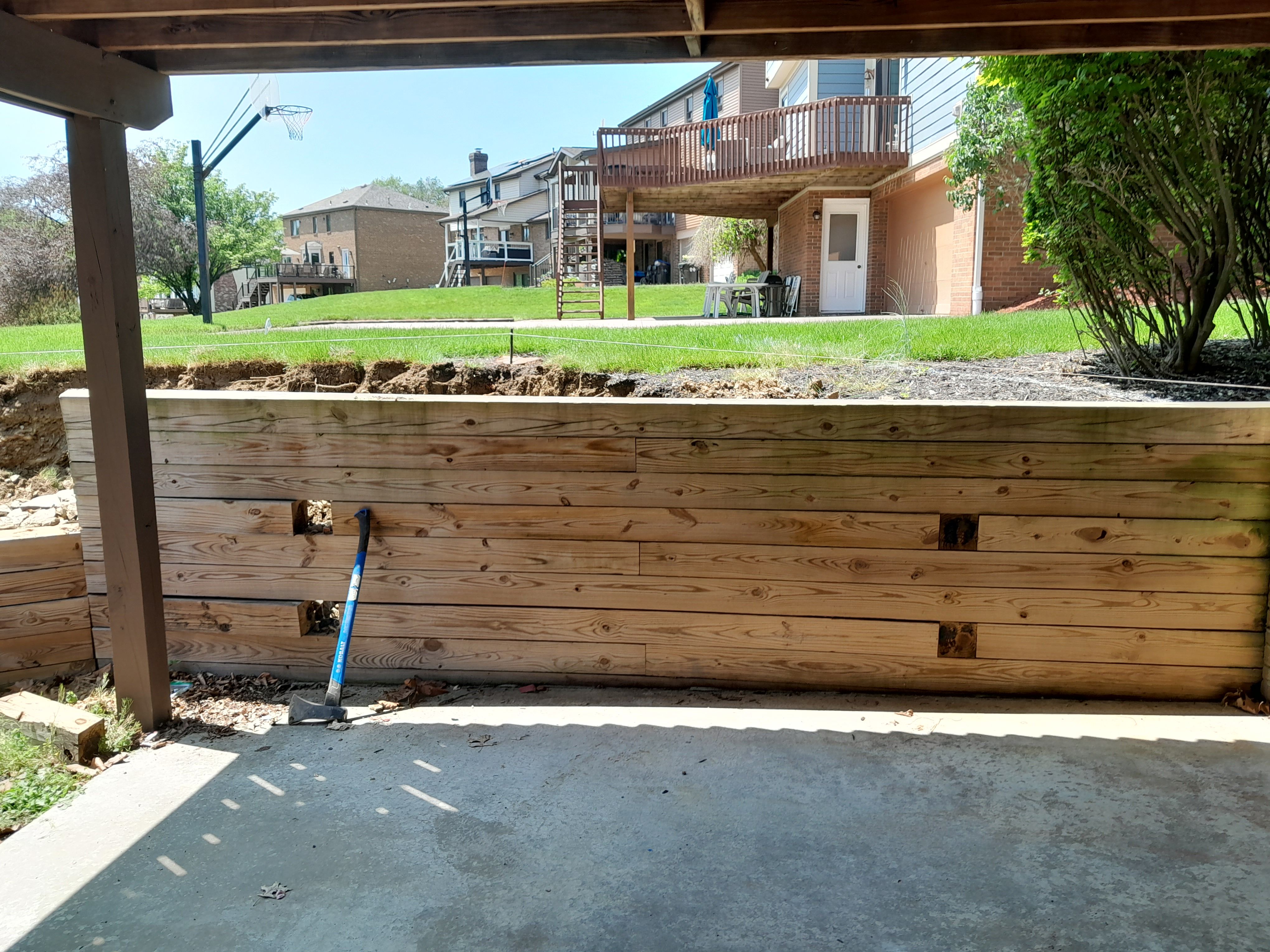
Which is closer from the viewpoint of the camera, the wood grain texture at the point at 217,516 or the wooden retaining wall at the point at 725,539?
the wooden retaining wall at the point at 725,539

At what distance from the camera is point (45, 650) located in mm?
4020

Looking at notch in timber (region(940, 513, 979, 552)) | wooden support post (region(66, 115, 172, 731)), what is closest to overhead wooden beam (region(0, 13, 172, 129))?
wooden support post (region(66, 115, 172, 731))

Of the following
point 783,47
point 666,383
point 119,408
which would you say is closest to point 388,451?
point 119,408

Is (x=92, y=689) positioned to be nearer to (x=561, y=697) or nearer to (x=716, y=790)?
(x=561, y=697)

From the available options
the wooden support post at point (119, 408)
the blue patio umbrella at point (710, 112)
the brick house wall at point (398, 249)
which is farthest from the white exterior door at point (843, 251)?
the brick house wall at point (398, 249)

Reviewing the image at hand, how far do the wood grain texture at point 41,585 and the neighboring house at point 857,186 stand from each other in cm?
1115

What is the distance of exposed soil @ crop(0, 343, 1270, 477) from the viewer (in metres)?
5.33

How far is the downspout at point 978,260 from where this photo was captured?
515 inches

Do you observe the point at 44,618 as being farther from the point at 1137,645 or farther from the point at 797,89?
the point at 797,89

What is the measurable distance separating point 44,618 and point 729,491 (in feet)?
10.3

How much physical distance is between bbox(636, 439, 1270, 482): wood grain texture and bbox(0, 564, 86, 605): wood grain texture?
265 centimetres

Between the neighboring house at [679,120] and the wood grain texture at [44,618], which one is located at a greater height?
the neighboring house at [679,120]

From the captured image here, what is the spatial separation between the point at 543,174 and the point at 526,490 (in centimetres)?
4771

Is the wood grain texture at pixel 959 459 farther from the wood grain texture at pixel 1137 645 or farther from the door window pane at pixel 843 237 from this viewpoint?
the door window pane at pixel 843 237
